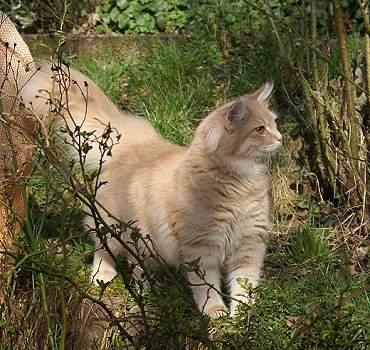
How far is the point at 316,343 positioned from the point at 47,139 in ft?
4.78

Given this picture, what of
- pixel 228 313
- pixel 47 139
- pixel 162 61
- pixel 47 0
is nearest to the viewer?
pixel 47 139

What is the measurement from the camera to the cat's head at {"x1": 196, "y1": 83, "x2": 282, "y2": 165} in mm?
4152

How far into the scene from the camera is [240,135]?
416 cm

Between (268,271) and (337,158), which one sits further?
(337,158)

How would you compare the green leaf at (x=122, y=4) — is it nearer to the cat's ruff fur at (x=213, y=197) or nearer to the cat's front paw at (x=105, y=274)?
the cat's ruff fur at (x=213, y=197)

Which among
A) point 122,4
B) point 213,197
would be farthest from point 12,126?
point 122,4

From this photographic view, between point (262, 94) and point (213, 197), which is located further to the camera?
point (262, 94)

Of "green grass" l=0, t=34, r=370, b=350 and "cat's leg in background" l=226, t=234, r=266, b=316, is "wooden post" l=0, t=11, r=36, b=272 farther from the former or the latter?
"cat's leg in background" l=226, t=234, r=266, b=316

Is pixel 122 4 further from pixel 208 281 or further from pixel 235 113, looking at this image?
pixel 208 281

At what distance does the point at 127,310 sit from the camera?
4.12 metres

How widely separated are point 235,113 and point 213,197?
1.37 ft

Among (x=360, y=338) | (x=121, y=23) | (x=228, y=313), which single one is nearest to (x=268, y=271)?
(x=228, y=313)

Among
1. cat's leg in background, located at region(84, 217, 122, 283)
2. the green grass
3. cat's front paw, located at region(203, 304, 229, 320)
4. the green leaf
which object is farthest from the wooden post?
the green leaf

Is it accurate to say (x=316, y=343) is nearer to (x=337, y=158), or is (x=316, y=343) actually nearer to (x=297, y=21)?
Answer: (x=337, y=158)
